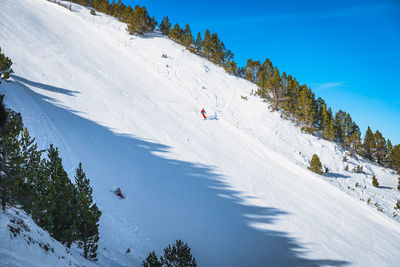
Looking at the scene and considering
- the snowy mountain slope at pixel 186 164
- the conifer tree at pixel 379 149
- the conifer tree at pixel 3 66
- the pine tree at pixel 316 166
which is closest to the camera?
the snowy mountain slope at pixel 186 164

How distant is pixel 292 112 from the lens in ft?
108

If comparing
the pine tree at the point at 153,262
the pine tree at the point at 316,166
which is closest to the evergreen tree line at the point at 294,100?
the pine tree at the point at 316,166

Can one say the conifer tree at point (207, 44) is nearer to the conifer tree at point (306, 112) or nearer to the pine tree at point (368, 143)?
Answer: the conifer tree at point (306, 112)

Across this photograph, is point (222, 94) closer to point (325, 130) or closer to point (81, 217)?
point (325, 130)

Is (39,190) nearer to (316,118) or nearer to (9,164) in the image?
(9,164)

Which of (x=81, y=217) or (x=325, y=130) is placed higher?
(x=325, y=130)

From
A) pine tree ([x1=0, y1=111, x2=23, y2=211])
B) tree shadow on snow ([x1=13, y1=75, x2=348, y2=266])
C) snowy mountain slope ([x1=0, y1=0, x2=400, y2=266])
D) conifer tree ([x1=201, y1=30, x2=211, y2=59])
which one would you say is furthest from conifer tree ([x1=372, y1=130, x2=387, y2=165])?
pine tree ([x1=0, y1=111, x2=23, y2=211])

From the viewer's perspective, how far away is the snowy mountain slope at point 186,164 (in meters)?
10.3

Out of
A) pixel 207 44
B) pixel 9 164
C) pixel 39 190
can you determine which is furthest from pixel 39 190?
pixel 207 44

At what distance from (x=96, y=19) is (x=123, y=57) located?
17742mm

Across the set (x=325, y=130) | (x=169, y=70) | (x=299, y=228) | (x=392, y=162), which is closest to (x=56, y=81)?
(x=169, y=70)

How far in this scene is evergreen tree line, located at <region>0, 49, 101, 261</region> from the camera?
5.35 meters

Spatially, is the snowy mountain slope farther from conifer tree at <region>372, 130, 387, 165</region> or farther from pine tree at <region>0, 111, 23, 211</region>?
conifer tree at <region>372, 130, 387, 165</region>

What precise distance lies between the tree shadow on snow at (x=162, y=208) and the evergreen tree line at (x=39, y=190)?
1.91m
